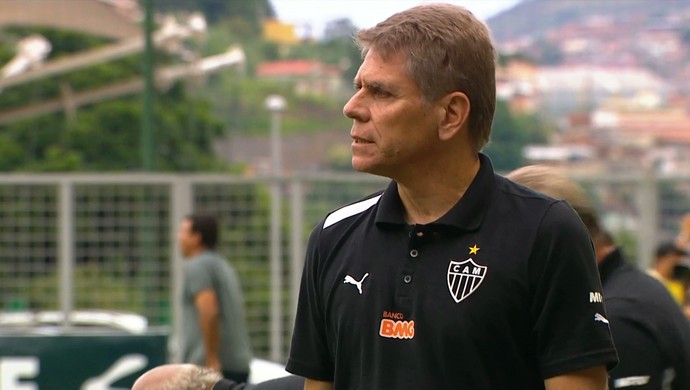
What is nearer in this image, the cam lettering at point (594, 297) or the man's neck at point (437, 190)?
the cam lettering at point (594, 297)

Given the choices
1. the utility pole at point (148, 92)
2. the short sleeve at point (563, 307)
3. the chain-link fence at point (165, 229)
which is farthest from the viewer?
the utility pole at point (148, 92)

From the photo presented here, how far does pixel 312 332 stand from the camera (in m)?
3.26

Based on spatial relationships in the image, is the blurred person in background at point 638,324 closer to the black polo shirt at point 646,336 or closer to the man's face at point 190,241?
the black polo shirt at point 646,336

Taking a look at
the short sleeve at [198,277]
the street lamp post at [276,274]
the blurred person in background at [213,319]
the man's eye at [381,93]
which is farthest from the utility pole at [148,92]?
the man's eye at [381,93]

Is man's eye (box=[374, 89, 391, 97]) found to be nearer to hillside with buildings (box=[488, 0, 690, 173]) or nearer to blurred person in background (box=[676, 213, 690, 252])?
blurred person in background (box=[676, 213, 690, 252])

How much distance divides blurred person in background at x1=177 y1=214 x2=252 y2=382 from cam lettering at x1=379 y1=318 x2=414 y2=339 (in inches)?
287

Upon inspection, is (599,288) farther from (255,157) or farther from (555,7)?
(555,7)

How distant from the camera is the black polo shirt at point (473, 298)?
2.94 metres

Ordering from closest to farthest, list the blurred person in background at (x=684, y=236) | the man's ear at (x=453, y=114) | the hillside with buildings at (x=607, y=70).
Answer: the man's ear at (x=453, y=114) < the blurred person in background at (x=684, y=236) < the hillside with buildings at (x=607, y=70)

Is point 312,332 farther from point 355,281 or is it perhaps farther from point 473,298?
point 473,298

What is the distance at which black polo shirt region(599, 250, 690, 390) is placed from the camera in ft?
13.6

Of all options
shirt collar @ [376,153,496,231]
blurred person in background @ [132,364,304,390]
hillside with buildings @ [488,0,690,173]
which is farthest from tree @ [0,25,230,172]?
shirt collar @ [376,153,496,231]

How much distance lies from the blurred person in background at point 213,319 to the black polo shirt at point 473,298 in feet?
23.6

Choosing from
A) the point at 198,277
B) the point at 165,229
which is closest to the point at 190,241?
the point at 198,277
